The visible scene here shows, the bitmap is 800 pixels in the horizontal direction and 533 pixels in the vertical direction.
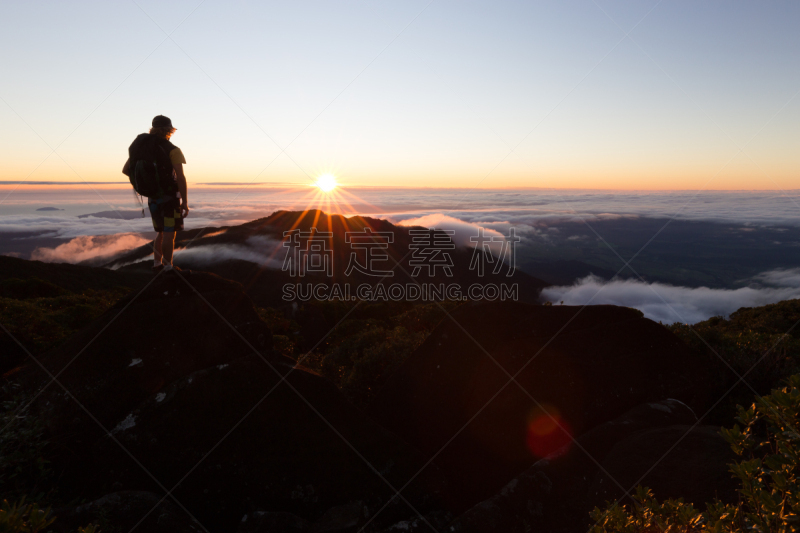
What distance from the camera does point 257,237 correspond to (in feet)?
609

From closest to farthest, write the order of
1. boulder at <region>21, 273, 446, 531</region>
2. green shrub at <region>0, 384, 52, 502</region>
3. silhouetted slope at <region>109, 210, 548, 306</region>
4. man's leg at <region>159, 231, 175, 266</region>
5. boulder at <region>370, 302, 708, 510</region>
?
green shrub at <region>0, 384, 52, 502</region> → boulder at <region>21, 273, 446, 531</region> → boulder at <region>370, 302, 708, 510</region> → man's leg at <region>159, 231, 175, 266</region> → silhouetted slope at <region>109, 210, 548, 306</region>

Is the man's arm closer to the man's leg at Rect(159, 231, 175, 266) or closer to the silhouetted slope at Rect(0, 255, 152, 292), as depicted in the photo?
the man's leg at Rect(159, 231, 175, 266)

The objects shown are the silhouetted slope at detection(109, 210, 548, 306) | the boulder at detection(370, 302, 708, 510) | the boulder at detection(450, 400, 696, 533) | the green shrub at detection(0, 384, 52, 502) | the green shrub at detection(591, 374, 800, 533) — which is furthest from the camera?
the silhouetted slope at detection(109, 210, 548, 306)

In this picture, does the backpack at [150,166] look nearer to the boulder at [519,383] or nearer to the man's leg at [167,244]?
the man's leg at [167,244]

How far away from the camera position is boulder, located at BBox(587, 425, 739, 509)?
4.73 m

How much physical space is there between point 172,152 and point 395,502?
7.18 meters

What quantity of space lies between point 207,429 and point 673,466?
→ 6.35 m

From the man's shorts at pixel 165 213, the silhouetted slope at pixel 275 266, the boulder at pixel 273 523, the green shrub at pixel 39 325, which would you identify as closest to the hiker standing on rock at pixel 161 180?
the man's shorts at pixel 165 213

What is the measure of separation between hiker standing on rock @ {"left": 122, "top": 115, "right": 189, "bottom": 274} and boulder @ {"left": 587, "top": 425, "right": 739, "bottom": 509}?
816 centimetres

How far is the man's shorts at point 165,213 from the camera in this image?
757cm

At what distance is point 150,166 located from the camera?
7324 millimetres

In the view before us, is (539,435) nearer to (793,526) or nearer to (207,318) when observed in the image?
(793,526)

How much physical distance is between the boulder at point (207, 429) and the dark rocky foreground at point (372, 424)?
19 millimetres

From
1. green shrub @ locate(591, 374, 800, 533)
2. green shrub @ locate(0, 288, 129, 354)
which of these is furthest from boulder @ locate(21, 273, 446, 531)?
green shrub @ locate(591, 374, 800, 533)
